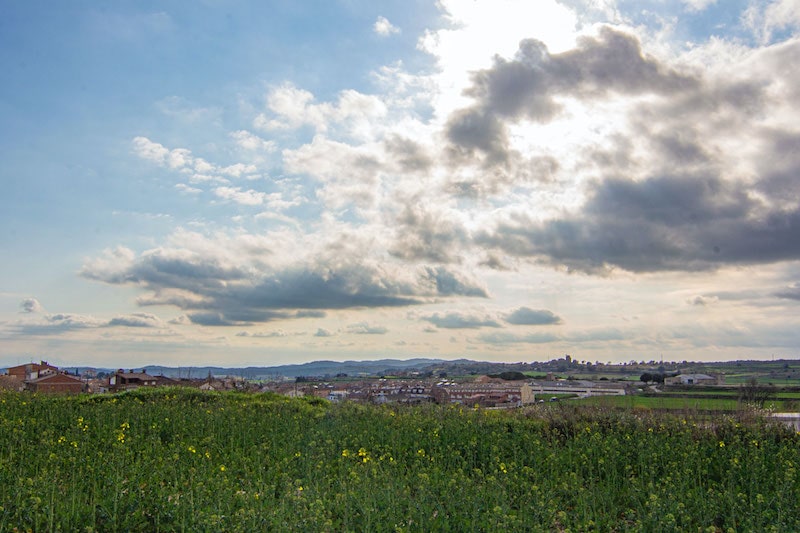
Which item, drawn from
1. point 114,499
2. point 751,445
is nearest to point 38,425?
point 114,499

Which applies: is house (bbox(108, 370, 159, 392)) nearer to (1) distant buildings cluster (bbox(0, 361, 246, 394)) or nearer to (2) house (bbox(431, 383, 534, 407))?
(1) distant buildings cluster (bbox(0, 361, 246, 394))

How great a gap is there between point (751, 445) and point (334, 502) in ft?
22.9

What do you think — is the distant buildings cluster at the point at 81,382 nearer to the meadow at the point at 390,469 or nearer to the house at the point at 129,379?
the house at the point at 129,379

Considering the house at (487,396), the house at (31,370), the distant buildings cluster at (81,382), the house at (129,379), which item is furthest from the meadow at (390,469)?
the house at (31,370)

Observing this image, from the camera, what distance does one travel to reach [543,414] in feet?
41.1

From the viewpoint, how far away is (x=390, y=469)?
345 inches

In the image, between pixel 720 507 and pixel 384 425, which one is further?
pixel 384 425

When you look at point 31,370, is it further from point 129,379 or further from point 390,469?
point 390,469

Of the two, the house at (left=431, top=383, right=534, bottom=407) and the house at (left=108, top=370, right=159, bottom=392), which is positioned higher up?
the house at (left=431, top=383, right=534, bottom=407)

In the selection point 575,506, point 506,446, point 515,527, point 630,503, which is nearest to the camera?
point 515,527

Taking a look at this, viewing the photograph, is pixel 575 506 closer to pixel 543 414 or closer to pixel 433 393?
pixel 543 414

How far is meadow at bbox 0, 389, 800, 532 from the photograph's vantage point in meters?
6.31

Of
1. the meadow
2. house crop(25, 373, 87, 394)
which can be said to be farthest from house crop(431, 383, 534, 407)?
house crop(25, 373, 87, 394)

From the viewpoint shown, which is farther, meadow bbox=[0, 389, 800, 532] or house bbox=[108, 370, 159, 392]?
house bbox=[108, 370, 159, 392]
